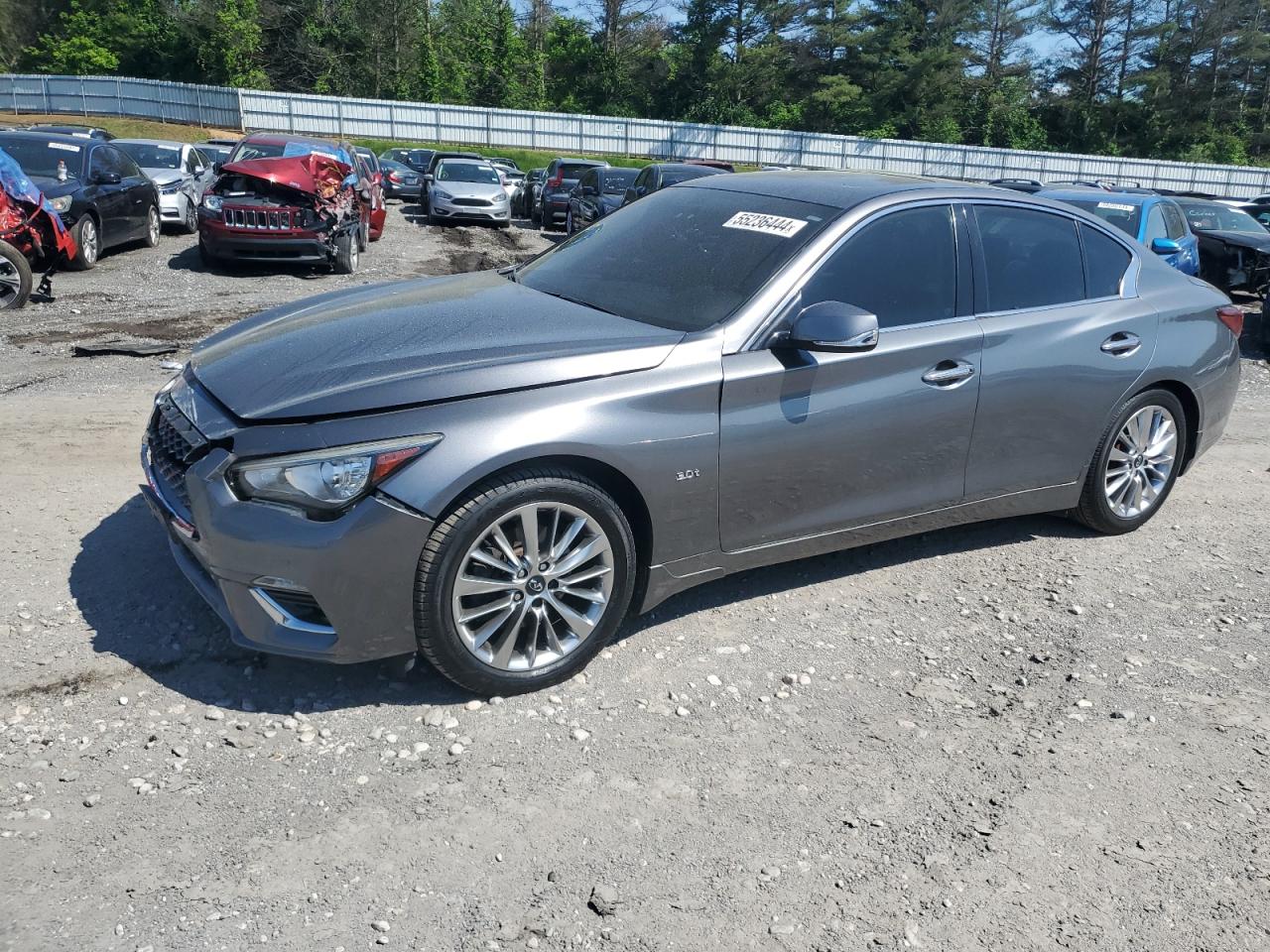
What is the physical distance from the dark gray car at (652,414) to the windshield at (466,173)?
1789 centimetres

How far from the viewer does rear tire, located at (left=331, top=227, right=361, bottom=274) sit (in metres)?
13.7

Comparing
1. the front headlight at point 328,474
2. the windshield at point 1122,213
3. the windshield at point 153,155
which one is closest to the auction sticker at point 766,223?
the front headlight at point 328,474

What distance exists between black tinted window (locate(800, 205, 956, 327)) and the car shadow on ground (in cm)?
126

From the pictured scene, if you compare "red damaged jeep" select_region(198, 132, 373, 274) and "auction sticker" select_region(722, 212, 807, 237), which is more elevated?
"auction sticker" select_region(722, 212, 807, 237)

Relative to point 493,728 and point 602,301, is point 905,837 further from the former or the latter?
point 602,301

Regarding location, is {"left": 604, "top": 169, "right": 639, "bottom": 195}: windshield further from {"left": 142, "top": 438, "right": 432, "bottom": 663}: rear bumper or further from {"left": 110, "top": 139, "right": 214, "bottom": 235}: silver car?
{"left": 142, "top": 438, "right": 432, "bottom": 663}: rear bumper

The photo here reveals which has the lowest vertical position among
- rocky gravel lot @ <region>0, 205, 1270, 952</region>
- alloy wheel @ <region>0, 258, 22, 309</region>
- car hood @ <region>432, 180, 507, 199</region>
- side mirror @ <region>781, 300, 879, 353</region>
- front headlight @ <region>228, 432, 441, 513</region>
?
rocky gravel lot @ <region>0, 205, 1270, 952</region>

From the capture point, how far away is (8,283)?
1026 cm

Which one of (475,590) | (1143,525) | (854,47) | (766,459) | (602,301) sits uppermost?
(854,47)

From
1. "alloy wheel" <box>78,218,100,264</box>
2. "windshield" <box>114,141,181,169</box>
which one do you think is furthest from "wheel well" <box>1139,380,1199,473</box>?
"windshield" <box>114,141,181,169</box>

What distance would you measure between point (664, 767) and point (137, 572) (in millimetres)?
Answer: 2449

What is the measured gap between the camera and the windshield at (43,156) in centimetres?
1258

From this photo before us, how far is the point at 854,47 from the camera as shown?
57312 mm

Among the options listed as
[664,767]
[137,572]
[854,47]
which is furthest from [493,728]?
[854,47]
